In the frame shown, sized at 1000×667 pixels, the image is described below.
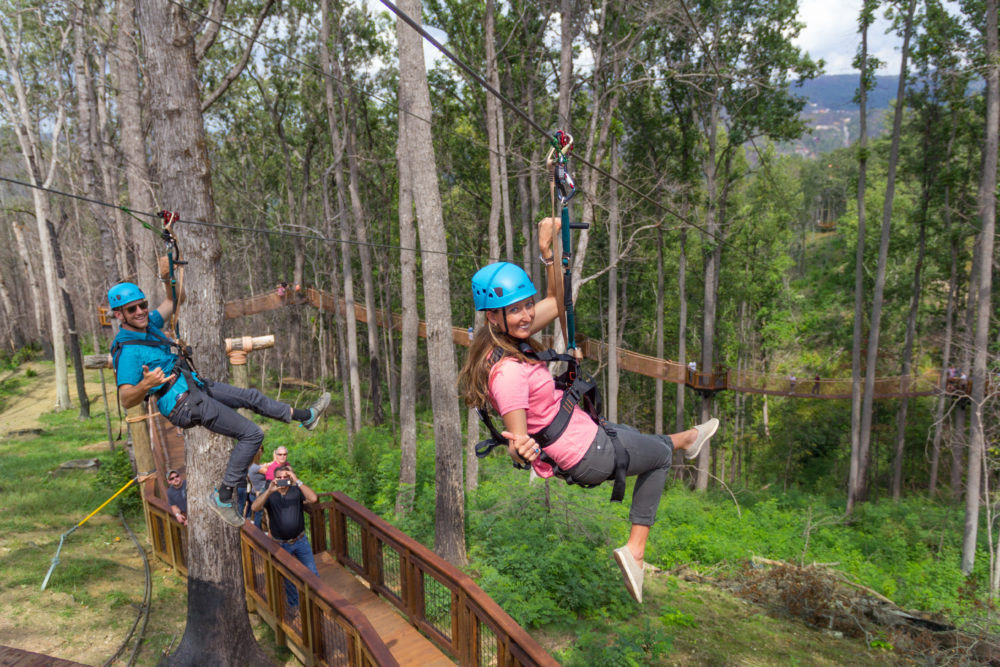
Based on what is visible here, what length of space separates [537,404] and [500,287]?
0.62 metres

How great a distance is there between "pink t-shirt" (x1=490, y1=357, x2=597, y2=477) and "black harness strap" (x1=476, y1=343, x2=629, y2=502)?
0.03 m

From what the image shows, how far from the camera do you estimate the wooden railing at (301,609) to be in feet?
13.0

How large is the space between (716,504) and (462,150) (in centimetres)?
1438

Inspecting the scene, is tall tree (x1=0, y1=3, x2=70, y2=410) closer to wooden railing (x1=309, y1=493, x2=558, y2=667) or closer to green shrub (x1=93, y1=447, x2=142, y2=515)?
green shrub (x1=93, y1=447, x2=142, y2=515)

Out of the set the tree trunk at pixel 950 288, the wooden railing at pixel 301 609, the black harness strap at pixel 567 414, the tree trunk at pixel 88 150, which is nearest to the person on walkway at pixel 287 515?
the wooden railing at pixel 301 609

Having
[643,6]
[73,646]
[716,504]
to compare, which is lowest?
[716,504]

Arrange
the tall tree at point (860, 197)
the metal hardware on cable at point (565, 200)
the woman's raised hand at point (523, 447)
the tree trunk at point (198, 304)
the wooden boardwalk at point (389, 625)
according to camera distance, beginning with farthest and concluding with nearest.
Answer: the tall tree at point (860, 197) < the wooden boardwalk at point (389, 625) < the tree trunk at point (198, 304) < the metal hardware on cable at point (565, 200) < the woman's raised hand at point (523, 447)

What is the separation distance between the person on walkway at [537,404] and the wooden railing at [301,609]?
1.91 metres

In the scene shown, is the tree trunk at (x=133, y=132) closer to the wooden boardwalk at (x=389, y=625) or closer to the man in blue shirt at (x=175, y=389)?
the man in blue shirt at (x=175, y=389)

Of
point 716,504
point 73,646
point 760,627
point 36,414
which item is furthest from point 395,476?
point 36,414

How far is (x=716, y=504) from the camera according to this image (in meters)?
15.0

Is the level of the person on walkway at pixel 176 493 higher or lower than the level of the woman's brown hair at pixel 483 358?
lower

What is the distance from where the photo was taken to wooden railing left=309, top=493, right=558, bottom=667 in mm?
3910

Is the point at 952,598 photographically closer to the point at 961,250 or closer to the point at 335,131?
the point at 961,250
